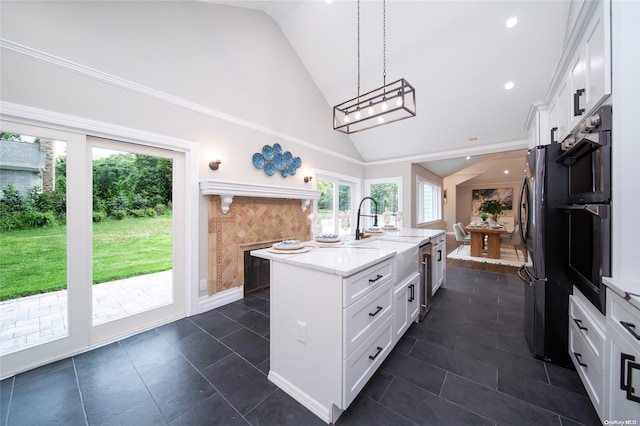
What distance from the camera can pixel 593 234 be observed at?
1387mm

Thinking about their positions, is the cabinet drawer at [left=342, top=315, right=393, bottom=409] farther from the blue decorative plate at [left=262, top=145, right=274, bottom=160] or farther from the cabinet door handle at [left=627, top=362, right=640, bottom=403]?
the blue decorative plate at [left=262, top=145, right=274, bottom=160]

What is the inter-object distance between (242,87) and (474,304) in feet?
14.0

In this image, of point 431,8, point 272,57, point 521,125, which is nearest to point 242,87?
point 272,57

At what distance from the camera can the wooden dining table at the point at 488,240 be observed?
5384 mm

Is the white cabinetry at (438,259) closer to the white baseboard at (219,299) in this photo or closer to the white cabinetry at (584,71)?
the white cabinetry at (584,71)

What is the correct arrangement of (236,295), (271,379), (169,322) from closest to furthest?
(271,379), (169,322), (236,295)

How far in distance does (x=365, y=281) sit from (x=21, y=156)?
2.81 m

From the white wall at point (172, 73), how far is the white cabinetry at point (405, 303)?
2282 mm

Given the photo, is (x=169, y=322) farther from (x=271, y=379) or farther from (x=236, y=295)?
(x=271, y=379)

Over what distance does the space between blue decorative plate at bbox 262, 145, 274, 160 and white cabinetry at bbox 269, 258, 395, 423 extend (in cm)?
227

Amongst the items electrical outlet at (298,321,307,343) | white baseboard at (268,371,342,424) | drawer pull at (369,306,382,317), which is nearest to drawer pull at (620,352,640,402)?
drawer pull at (369,306,382,317)

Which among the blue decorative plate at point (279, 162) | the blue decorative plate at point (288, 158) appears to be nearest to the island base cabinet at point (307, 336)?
the blue decorative plate at point (279, 162)

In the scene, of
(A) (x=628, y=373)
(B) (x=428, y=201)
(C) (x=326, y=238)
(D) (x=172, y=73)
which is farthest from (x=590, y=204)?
(B) (x=428, y=201)

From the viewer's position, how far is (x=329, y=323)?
1344 millimetres
